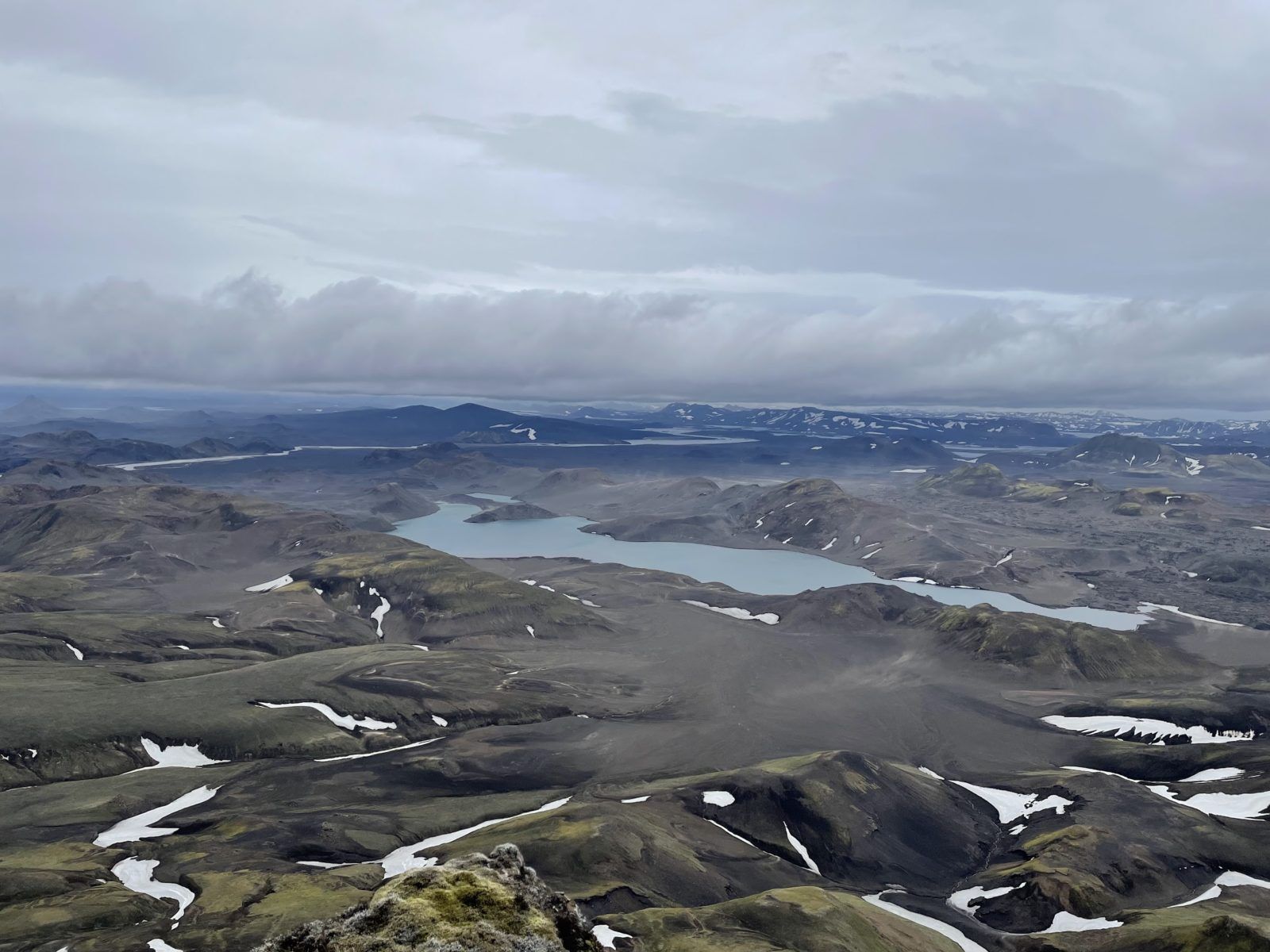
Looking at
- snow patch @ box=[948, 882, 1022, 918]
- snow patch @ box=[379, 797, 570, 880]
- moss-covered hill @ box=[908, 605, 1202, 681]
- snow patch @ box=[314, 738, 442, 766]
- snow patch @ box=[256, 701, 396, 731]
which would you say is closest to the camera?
snow patch @ box=[379, 797, 570, 880]

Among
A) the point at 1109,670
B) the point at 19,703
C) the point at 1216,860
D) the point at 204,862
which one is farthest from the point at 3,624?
the point at 1109,670

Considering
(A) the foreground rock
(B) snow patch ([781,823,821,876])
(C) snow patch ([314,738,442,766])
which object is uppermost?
(A) the foreground rock

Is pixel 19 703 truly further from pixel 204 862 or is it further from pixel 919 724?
pixel 919 724

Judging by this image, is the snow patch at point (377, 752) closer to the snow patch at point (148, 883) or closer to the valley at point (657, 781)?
the valley at point (657, 781)

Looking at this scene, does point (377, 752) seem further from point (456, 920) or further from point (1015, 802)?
point (456, 920)

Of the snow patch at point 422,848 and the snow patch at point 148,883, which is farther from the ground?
the snow patch at point 148,883

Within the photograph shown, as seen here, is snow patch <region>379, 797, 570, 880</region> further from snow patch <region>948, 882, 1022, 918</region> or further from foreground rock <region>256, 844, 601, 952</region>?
foreground rock <region>256, 844, 601, 952</region>

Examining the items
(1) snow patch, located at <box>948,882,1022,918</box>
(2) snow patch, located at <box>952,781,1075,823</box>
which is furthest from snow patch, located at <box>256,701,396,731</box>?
(2) snow patch, located at <box>952,781,1075,823</box>

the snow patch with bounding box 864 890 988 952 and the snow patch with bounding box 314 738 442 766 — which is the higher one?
the snow patch with bounding box 864 890 988 952

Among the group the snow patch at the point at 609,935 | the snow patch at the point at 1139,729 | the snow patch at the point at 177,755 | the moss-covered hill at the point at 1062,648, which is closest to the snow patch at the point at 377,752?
the snow patch at the point at 177,755
